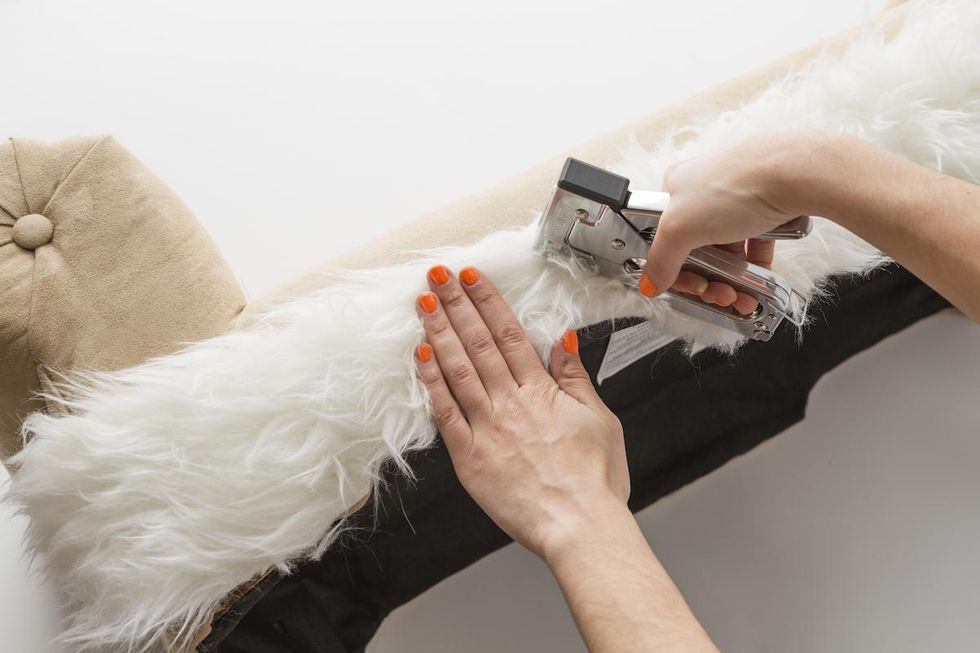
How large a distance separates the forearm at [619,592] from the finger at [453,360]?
162 millimetres

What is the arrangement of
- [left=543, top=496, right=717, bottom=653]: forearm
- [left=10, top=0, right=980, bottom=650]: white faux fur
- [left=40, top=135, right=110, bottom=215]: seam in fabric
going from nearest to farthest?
1. [left=543, top=496, right=717, bottom=653]: forearm
2. [left=10, top=0, right=980, bottom=650]: white faux fur
3. [left=40, top=135, right=110, bottom=215]: seam in fabric

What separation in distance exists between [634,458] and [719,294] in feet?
1.05

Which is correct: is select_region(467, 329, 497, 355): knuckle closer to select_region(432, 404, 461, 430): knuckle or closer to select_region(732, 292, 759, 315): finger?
select_region(432, 404, 461, 430): knuckle

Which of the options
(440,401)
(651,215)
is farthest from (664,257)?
(440,401)

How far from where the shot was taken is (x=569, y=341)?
780 millimetres

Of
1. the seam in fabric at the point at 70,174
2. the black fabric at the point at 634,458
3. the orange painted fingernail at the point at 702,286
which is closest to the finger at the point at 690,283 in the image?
the orange painted fingernail at the point at 702,286

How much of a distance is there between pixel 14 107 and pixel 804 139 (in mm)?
1167

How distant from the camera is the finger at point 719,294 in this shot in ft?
2.53

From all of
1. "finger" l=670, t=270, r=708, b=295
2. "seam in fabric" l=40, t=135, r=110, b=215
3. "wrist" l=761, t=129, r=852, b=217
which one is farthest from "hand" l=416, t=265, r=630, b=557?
"seam in fabric" l=40, t=135, r=110, b=215

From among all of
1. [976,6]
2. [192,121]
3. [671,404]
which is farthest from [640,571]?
[192,121]

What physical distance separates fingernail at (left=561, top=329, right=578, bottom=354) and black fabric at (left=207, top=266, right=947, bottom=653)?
0.04 metres

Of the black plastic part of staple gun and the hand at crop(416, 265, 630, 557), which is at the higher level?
the black plastic part of staple gun

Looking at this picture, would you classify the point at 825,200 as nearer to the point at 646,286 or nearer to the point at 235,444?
the point at 646,286

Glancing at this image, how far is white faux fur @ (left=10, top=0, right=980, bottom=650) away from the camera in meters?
0.73
